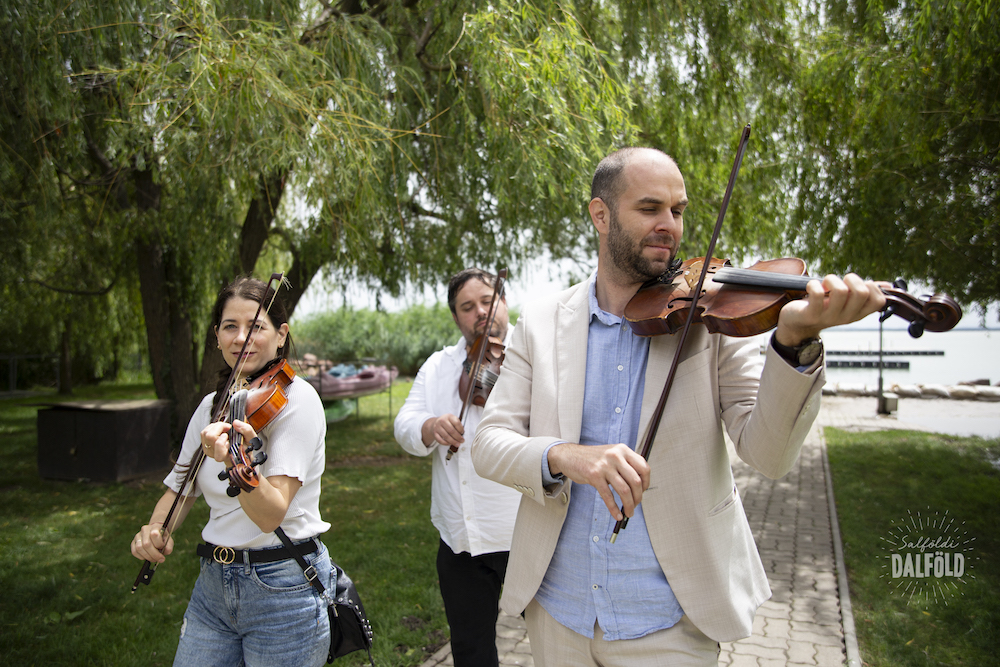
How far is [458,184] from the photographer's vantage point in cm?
640

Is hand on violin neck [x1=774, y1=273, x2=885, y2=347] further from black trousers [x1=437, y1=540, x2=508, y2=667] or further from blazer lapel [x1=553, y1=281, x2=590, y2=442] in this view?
black trousers [x1=437, y1=540, x2=508, y2=667]

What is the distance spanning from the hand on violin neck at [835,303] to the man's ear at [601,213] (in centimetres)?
61

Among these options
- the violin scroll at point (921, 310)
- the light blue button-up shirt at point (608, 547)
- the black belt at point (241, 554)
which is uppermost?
the violin scroll at point (921, 310)

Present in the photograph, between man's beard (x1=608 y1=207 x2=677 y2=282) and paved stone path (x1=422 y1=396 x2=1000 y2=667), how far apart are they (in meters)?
2.51

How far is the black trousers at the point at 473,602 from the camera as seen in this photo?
Result: 2590 millimetres

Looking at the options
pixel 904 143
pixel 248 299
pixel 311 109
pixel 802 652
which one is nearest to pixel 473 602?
pixel 248 299

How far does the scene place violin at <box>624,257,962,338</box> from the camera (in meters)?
1.58

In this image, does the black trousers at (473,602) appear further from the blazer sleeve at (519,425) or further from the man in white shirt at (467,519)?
the blazer sleeve at (519,425)

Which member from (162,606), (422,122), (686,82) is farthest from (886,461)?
(162,606)

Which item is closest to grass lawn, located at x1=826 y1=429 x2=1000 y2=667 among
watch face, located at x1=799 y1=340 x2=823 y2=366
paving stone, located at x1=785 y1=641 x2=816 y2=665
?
paving stone, located at x1=785 y1=641 x2=816 y2=665

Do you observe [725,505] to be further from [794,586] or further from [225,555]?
[794,586]
